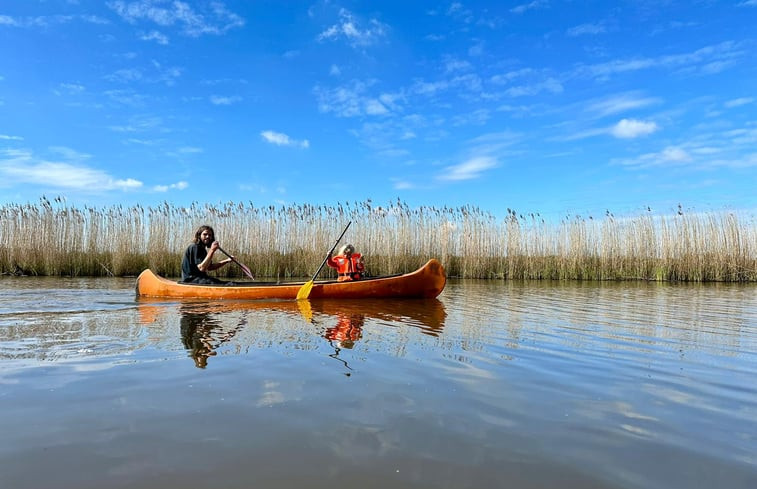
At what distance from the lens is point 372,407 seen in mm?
2590

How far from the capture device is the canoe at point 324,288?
8.16 m

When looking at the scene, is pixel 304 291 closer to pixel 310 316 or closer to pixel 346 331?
pixel 310 316

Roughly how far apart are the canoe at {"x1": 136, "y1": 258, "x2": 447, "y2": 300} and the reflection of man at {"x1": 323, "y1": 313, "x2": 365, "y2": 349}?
206 centimetres

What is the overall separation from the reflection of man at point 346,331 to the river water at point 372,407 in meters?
0.03

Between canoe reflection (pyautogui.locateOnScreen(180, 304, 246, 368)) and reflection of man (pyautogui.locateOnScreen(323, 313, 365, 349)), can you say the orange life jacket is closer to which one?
reflection of man (pyautogui.locateOnScreen(323, 313, 365, 349))

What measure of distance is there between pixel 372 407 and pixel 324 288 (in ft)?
19.4

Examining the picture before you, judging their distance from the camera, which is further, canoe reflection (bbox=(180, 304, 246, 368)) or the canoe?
the canoe

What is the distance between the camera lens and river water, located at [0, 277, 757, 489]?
186 centimetres

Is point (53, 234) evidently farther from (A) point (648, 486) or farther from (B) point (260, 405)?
(A) point (648, 486)

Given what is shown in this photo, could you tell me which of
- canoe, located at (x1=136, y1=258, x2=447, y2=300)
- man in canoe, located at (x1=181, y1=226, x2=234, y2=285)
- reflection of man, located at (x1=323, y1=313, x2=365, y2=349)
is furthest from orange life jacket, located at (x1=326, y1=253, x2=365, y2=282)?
reflection of man, located at (x1=323, y1=313, x2=365, y2=349)

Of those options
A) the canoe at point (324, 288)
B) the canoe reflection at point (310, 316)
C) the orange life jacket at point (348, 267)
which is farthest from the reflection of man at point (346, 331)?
the orange life jacket at point (348, 267)

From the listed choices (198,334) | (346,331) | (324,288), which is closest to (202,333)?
(198,334)

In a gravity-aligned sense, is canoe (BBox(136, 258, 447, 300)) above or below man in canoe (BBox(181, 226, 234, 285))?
below

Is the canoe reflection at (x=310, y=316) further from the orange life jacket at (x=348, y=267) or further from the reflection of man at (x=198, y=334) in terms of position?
the orange life jacket at (x=348, y=267)
